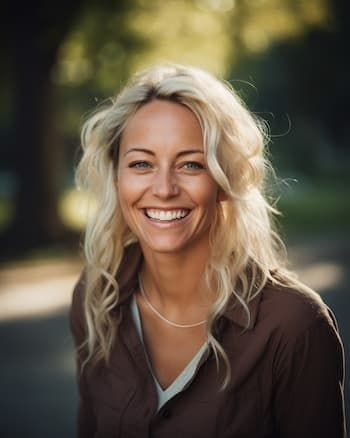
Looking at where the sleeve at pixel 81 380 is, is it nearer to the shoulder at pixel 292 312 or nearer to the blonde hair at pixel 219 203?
the blonde hair at pixel 219 203

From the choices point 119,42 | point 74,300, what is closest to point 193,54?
point 119,42

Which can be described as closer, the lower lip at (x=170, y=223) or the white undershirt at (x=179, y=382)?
the white undershirt at (x=179, y=382)

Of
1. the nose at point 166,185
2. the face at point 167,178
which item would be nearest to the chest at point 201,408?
the face at point 167,178

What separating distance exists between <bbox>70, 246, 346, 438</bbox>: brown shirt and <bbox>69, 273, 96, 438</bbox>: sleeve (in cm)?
30

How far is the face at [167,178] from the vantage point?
115 inches

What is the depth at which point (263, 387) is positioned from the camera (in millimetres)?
2738

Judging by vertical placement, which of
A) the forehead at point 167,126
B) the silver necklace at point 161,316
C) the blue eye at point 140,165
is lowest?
the silver necklace at point 161,316

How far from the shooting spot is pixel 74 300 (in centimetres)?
333

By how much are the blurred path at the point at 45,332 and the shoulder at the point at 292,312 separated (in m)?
2.87

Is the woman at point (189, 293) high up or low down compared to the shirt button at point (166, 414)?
up

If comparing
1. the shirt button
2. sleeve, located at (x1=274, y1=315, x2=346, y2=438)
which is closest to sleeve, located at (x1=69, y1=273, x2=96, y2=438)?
the shirt button

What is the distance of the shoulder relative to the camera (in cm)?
266

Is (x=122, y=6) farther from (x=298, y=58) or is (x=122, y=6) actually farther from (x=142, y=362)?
(x=298, y=58)

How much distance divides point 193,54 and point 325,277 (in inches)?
279
